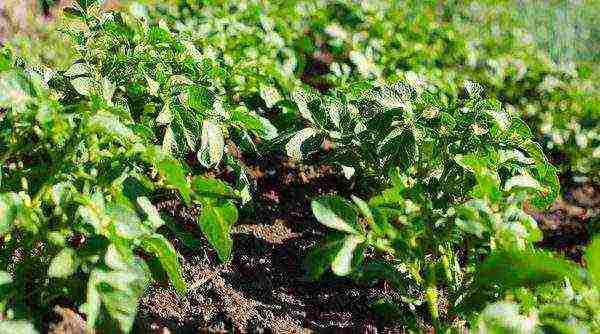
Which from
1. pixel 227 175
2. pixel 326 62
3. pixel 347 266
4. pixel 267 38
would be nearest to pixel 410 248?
pixel 347 266

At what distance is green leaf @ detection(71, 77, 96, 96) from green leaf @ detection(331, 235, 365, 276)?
0.78 meters

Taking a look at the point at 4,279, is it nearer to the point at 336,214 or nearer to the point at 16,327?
the point at 16,327

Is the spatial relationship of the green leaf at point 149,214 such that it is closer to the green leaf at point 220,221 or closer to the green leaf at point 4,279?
the green leaf at point 220,221

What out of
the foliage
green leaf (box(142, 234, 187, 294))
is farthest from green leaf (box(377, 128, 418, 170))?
green leaf (box(142, 234, 187, 294))

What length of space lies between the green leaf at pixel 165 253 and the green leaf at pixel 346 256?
1.06ft

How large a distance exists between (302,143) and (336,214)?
515 millimetres

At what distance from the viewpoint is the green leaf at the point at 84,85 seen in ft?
6.01

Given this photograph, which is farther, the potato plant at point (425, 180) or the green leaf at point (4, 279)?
Answer: the potato plant at point (425, 180)

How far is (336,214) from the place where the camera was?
160 centimetres

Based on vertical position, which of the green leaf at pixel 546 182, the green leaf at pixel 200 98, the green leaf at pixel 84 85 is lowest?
the green leaf at pixel 546 182

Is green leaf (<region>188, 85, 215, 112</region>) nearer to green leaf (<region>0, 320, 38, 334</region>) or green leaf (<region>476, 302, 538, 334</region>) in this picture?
green leaf (<region>0, 320, 38, 334</region>)

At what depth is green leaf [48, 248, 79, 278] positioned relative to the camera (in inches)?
53.4

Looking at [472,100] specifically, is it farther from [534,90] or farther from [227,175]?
[534,90]

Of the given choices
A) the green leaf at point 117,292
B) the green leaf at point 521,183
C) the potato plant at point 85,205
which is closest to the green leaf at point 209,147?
the potato plant at point 85,205
